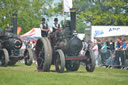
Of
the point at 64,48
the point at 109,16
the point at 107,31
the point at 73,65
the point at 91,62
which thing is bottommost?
the point at 73,65

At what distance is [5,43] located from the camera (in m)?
20.7

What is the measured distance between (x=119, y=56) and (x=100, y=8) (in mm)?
35244

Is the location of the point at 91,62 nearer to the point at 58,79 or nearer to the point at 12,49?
the point at 58,79

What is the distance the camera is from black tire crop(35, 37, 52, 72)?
1417 cm

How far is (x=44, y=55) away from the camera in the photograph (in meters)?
14.4

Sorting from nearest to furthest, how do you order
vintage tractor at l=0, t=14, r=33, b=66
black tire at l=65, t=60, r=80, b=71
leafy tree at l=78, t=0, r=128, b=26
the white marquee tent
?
black tire at l=65, t=60, r=80, b=71, vintage tractor at l=0, t=14, r=33, b=66, the white marquee tent, leafy tree at l=78, t=0, r=128, b=26

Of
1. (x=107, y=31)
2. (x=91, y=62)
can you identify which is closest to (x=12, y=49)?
(x=91, y=62)

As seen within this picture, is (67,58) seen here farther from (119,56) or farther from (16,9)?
(16,9)

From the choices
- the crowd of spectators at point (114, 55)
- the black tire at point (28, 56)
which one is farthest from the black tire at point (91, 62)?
the black tire at point (28, 56)

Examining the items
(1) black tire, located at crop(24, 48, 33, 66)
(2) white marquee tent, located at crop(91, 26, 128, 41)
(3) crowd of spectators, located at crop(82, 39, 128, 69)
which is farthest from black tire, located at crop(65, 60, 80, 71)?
(2) white marquee tent, located at crop(91, 26, 128, 41)

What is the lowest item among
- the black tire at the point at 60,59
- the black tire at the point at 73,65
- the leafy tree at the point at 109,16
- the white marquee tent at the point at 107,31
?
the black tire at the point at 73,65

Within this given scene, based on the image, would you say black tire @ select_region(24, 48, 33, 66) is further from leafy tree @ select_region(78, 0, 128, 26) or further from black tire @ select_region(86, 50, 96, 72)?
leafy tree @ select_region(78, 0, 128, 26)

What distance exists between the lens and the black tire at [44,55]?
14172 millimetres

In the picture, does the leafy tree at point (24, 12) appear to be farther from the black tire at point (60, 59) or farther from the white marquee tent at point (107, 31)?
the black tire at point (60, 59)
